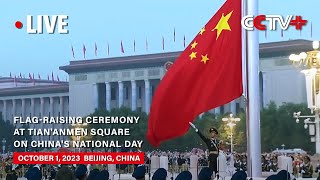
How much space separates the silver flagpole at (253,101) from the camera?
990 centimetres

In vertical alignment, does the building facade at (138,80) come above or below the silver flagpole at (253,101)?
above

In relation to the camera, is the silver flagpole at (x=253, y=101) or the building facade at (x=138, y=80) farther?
the building facade at (x=138, y=80)

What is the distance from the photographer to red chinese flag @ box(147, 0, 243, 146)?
9.98 meters

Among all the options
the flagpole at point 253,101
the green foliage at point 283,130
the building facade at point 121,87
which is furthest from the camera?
the building facade at point 121,87

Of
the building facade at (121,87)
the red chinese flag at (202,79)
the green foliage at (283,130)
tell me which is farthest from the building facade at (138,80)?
the red chinese flag at (202,79)

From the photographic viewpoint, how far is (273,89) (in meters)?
61.8

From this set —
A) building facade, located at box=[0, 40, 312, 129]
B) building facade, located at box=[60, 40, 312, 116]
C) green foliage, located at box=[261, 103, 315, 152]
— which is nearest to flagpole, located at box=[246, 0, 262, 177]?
green foliage, located at box=[261, 103, 315, 152]

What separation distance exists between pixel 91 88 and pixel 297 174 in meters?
53.0

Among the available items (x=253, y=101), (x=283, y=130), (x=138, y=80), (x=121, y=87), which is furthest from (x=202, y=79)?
(x=121, y=87)

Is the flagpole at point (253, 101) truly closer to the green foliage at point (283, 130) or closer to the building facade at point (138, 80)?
the green foliage at point (283, 130)

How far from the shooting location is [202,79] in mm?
10227

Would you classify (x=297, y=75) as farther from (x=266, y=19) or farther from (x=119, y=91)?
(x=266, y=19)

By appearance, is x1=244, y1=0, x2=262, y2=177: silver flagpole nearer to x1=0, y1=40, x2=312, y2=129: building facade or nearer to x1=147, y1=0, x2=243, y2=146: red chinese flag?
x1=147, y1=0, x2=243, y2=146: red chinese flag

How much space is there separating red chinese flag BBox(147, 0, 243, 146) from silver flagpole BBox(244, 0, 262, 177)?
157mm
